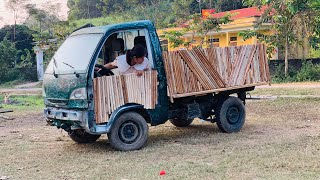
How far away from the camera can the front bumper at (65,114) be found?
7.41 m

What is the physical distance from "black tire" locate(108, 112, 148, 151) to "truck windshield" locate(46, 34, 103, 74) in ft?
Result: 3.64

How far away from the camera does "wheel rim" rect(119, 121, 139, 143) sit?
25.6 feet

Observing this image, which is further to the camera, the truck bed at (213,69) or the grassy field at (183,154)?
the truck bed at (213,69)

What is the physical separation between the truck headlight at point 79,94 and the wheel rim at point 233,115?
333cm

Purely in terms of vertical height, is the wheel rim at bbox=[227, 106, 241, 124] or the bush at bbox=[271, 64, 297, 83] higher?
the bush at bbox=[271, 64, 297, 83]

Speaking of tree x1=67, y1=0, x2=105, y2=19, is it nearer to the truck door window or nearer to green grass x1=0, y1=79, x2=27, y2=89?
green grass x1=0, y1=79, x2=27, y2=89

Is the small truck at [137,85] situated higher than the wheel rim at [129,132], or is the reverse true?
the small truck at [137,85]

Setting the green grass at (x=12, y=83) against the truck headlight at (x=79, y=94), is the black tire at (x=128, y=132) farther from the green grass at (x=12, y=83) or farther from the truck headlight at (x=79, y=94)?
the green grass at (x=12, y=83)

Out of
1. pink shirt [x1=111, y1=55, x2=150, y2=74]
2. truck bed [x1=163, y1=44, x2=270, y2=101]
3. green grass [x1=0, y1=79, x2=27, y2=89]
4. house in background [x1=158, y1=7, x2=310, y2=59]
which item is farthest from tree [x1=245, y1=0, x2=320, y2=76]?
green grass [x1=0, y1=79, x2=27, y2=89]

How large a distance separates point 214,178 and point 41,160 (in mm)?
3022

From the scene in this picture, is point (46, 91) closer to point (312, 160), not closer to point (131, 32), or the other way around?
point (131, 32)

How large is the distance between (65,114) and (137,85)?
1331mm

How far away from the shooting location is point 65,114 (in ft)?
25.0

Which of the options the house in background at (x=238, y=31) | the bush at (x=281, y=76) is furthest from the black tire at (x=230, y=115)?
the house in background at (x=238, y=31)
